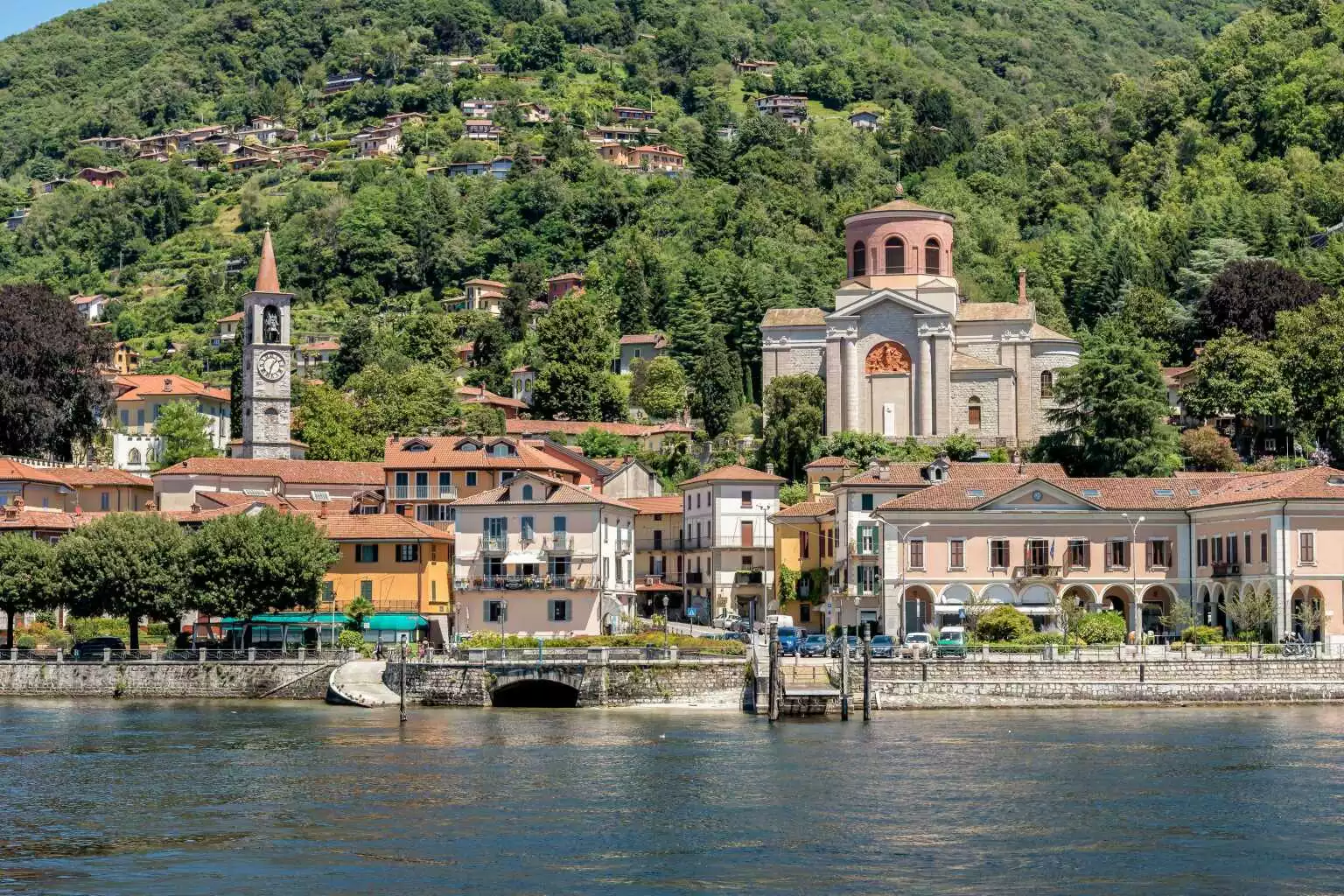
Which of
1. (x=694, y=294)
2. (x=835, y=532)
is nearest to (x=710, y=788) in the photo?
(x=835, y=532)

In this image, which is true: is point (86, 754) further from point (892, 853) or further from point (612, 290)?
point (612, 290)

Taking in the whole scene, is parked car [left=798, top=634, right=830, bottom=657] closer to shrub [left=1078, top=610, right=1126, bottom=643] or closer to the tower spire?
shrub [left=1078, top=610, right=1126, bottom=643]

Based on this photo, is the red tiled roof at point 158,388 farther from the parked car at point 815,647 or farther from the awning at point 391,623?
the parked car at point 815,647

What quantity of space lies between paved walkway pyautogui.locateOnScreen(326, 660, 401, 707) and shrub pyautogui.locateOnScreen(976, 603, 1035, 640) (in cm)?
2061

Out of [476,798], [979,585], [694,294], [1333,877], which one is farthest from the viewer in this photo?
[694,294]

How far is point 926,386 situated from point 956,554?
28923 millimetres

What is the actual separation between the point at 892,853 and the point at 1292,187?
108997 mm

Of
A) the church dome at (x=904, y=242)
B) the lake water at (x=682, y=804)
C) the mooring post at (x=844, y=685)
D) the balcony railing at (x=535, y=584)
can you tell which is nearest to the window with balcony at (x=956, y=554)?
the lake water at (x=682, y=804)

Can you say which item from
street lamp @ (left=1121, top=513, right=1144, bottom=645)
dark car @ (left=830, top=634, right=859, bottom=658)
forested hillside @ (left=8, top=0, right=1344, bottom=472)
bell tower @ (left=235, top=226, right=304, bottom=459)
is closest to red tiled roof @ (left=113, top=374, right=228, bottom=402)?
forested hillside @ (left=8, top=0, right=1344, bottom=472)

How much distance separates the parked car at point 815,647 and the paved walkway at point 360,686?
46.6 ft

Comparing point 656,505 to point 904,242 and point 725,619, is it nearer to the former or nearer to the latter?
point 725,619

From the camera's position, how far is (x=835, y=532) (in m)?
86.6

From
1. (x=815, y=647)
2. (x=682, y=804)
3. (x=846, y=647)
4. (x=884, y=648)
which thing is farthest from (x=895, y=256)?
(x=682, y=804)

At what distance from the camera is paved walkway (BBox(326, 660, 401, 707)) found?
72.8m
